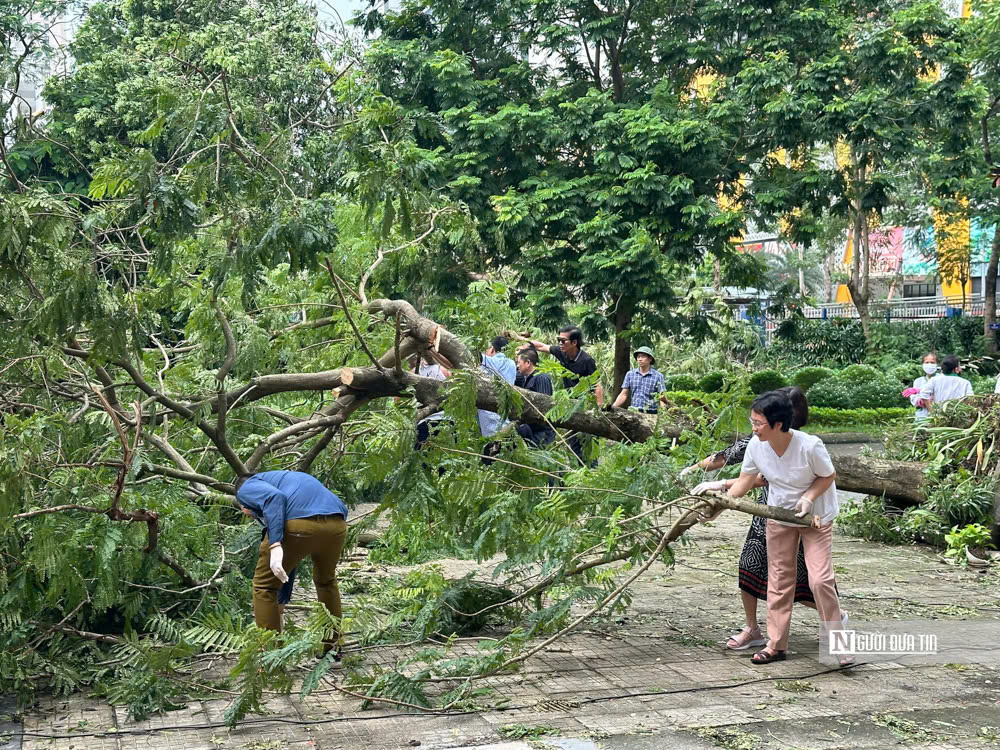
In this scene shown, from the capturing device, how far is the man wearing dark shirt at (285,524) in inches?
230

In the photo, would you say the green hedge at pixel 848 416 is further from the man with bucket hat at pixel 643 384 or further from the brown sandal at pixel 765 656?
the brown sandal at pixel 765 656

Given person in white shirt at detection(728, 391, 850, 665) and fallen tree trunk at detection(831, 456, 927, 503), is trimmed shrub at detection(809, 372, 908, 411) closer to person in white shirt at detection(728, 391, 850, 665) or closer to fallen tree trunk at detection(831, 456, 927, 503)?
fallen tree trunk at detection(831, 456, 927, 503)

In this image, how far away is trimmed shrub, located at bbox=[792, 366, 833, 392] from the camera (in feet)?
78.6

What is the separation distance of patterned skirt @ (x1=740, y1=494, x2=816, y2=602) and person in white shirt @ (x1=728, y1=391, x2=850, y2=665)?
119 millimetres

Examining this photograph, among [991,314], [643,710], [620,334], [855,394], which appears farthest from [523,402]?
[991,314]

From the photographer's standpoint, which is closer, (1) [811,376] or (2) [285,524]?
(2) [285,524]

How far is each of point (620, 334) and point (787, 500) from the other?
34.6 feet

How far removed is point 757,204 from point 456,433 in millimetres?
10984

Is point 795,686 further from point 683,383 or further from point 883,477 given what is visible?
point 683,383

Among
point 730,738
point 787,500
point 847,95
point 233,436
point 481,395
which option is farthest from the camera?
point 847,95

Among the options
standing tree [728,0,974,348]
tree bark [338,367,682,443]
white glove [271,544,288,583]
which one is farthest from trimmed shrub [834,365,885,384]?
white glove [271,544,288,583]

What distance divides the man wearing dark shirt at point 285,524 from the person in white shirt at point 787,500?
221 centimetres

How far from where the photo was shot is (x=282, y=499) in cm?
587

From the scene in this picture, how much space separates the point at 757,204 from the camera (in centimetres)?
1642
